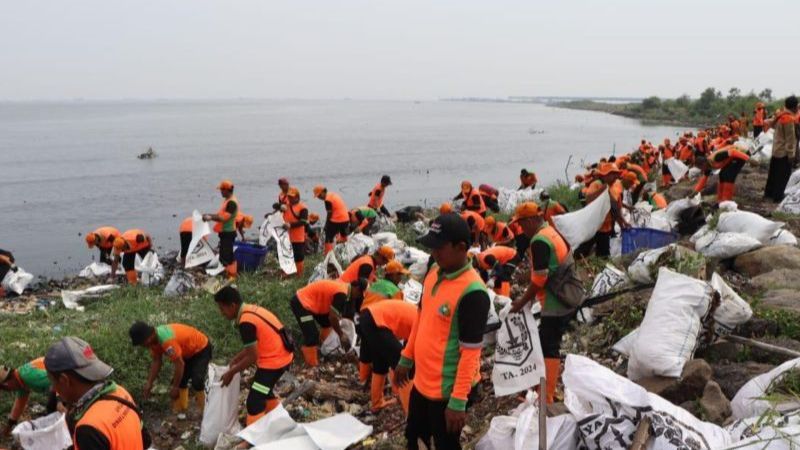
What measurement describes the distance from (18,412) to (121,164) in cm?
3477

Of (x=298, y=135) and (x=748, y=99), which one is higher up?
(x=748, y=99)

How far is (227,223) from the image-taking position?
10.2 m

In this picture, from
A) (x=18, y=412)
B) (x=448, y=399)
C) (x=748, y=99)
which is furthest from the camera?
(x=748, y=99)

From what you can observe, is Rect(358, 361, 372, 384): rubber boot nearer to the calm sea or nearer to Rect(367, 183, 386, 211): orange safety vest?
Rect(367, 183, 386, 211): orange safety vest

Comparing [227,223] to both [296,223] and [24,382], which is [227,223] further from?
[24,382]

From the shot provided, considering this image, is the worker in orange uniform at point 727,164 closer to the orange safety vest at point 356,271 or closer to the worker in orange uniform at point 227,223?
the orange safety vest at point 356,271

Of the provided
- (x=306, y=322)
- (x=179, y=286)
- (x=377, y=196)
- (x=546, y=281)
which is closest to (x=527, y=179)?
(x=377, y=196)

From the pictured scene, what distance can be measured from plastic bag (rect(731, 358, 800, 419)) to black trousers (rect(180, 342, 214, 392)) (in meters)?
4.59

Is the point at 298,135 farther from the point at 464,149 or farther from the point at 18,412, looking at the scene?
the point at 18,412

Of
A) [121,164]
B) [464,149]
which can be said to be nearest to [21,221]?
[121,164]

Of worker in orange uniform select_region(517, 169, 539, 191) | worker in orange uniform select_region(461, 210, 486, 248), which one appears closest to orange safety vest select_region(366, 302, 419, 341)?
worker in orange uniform select_region(461, 210, 486, 248)

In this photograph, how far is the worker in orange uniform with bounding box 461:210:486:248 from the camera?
1035 centimetres

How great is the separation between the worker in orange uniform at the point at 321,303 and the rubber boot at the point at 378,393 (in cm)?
118

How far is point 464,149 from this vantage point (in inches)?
1858
